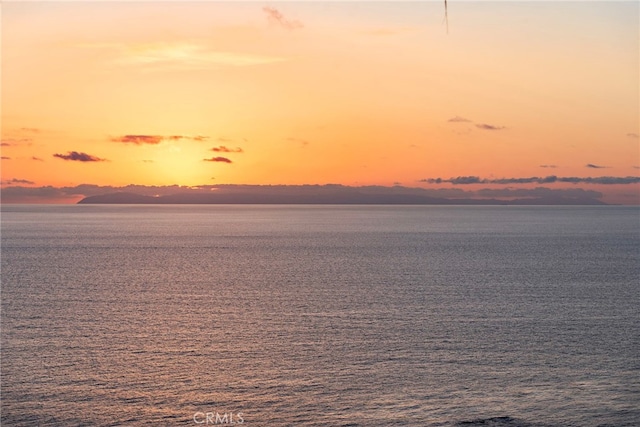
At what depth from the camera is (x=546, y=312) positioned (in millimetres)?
58312

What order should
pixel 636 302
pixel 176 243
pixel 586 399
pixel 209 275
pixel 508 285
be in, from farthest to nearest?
pixel 176 243
pixel 209 275
pixel 508 285
pixel 636 302
pixel 586 399

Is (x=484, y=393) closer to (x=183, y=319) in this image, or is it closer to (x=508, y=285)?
(x=183, y=319)

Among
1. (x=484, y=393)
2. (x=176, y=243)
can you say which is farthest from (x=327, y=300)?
(x=176, y=243)

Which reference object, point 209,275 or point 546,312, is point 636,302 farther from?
point 209,275

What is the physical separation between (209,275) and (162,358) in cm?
4591

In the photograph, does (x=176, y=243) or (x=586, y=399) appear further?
(x=176, y=243)

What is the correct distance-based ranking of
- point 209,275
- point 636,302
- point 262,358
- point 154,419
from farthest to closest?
point 209,275 → point 636,302 → point 262,358 → point 154,419

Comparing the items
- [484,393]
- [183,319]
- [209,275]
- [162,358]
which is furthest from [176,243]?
[484,393]

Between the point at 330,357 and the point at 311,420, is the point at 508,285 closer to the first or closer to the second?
the point at 330,357

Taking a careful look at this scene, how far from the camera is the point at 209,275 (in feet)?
288

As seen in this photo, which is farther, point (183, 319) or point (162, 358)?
point (183, 319)

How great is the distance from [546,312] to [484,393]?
82.5 feet

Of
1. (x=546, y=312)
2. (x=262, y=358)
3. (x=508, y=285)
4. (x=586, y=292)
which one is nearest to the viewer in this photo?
(x=262, y=358)

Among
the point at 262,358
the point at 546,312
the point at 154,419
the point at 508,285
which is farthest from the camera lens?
the point at 508,285
